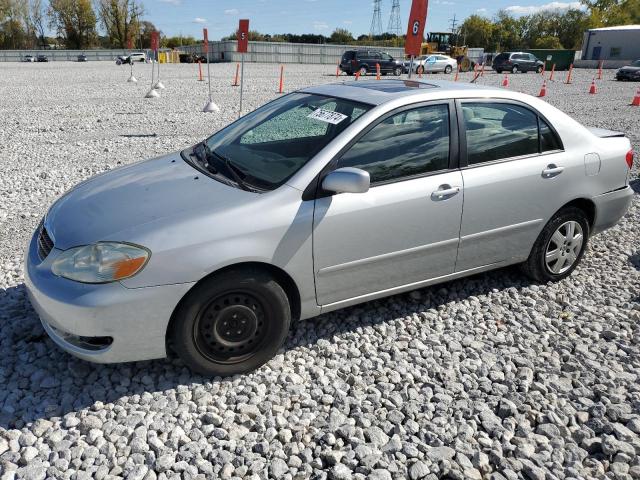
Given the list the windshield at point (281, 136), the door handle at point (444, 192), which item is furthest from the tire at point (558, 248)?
the windshield at point (281, 136)

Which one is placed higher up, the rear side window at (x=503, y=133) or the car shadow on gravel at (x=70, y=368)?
the rear side window at (x=503, y=133)

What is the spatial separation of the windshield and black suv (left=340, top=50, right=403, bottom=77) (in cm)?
3143

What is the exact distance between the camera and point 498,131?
3990mm

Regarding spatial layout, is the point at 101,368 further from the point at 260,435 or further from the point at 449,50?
the point at 449,50

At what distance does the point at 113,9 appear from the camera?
88.9 m

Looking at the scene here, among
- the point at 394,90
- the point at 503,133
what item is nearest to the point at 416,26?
the point at 503,133

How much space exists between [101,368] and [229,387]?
0.83 metres

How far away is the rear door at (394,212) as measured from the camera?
3.28 metres

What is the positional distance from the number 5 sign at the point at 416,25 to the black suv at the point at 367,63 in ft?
86.2

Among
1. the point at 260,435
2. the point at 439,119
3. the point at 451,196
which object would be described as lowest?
the point at 260,435

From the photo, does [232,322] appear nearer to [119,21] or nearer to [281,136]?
[281,136]

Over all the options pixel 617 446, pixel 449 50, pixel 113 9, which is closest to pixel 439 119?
pixel 617 446

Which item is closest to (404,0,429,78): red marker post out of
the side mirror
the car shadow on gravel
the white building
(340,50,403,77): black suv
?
the car shadow on gravel

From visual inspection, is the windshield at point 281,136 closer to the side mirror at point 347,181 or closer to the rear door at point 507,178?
the side mirror at point 347,181
